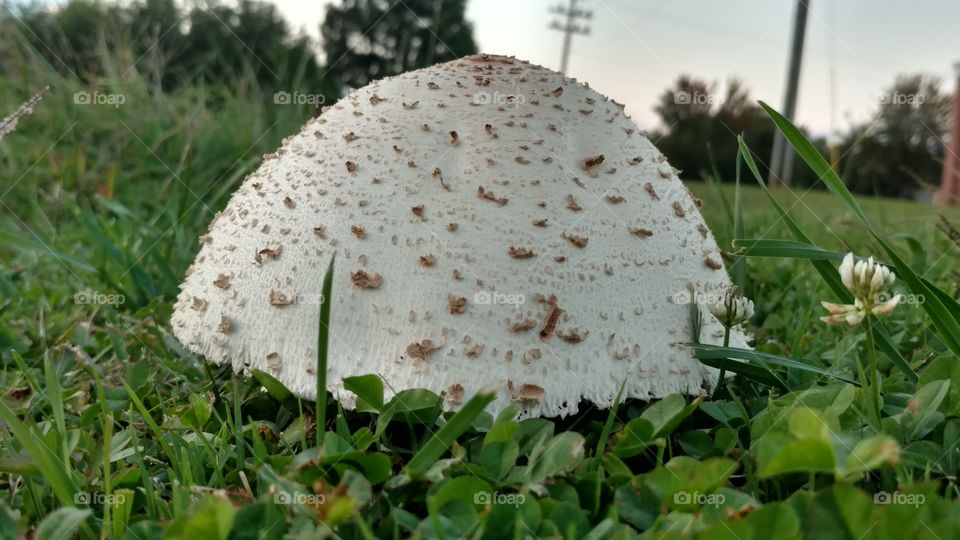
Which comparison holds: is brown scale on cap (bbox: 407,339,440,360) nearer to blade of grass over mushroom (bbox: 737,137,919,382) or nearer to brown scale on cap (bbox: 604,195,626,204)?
brown scale on cap (bbox: 604,195,626,204)

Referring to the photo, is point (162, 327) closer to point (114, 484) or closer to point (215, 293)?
point (215, 293)

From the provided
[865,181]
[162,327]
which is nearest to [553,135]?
[162,327]

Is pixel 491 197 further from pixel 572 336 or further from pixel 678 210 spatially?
pixel 678 210

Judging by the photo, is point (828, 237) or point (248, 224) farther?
point (828, 237)

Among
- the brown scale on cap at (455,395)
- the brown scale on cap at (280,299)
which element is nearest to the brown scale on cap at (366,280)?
the brown scale on cap at (280,299)

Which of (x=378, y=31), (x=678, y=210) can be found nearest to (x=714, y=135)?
(x=378, y=31)
